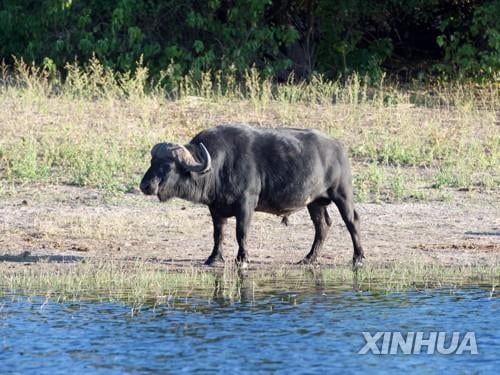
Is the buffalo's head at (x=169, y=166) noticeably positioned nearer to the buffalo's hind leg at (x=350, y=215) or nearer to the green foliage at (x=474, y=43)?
the buffalo's hind leg at (x=350, y=215)

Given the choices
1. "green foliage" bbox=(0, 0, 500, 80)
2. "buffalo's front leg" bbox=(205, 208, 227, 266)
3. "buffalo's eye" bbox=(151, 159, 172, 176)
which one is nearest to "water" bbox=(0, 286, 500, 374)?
"buffalo's front leg" bbox=(205, 208, 227, 266)

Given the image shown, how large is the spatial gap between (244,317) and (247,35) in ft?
41.7

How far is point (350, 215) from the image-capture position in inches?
517

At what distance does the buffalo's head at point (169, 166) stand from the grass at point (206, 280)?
84cm

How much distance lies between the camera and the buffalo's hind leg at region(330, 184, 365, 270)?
13070 mm

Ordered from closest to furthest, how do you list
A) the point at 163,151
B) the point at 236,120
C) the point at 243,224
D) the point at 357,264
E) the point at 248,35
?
the point at 163,151 < the point at 243,224 < the point at 357,264 < the point at 236,120 < the point at 248,35

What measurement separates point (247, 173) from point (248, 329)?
2.66 metres

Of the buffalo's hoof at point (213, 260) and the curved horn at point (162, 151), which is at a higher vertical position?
the curved horn at point (162, 151)

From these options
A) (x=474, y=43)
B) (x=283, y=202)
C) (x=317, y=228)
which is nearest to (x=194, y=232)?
(x=317, y=228)

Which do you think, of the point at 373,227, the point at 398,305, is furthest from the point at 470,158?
the point at 398,305

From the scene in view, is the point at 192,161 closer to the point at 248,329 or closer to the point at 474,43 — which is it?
the point at 248,329

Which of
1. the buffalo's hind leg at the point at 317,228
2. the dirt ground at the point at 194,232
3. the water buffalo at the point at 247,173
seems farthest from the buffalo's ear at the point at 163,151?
the buffalo's hind leg at the point at 317,228

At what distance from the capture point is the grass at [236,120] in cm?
1620

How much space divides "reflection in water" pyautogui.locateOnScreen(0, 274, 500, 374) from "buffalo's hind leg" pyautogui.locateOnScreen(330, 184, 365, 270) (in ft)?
2.81
